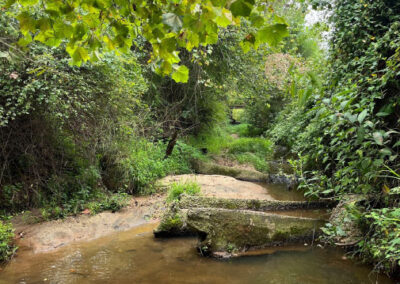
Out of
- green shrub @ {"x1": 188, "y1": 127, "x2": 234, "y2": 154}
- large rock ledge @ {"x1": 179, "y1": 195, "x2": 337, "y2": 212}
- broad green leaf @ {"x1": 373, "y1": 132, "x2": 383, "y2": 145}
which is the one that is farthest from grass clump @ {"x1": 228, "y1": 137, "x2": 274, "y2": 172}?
broad green leaf @ {"x1": 373, "y1": 132, "x2": 383, "y2": 145}

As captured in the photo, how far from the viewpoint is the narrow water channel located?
3.73m

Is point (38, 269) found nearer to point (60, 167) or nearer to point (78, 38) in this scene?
point (60, 167)

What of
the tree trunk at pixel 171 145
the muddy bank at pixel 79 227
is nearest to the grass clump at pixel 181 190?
the muddy bank at pixel 79 227

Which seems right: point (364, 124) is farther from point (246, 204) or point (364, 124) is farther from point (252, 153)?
point (252, 153)

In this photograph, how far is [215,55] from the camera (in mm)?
9812

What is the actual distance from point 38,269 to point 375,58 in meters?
5.53

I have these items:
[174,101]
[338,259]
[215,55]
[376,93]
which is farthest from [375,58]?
[174,101]

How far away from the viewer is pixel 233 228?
465cm

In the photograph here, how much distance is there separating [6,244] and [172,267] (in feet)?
7.92

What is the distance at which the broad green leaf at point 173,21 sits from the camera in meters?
1.14

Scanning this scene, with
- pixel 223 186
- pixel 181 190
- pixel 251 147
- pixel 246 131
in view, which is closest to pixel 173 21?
pixel 181 190

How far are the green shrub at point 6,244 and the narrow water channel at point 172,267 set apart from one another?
0.42 ft

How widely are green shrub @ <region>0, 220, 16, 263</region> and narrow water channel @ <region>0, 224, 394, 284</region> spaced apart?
13 cm

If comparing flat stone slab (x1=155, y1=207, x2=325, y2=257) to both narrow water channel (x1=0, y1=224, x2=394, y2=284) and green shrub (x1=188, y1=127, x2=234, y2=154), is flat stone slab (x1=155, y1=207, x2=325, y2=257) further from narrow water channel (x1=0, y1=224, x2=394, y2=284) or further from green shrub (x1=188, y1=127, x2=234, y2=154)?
green shrub (x1=188, y1=127, x2=234, y2=154)
